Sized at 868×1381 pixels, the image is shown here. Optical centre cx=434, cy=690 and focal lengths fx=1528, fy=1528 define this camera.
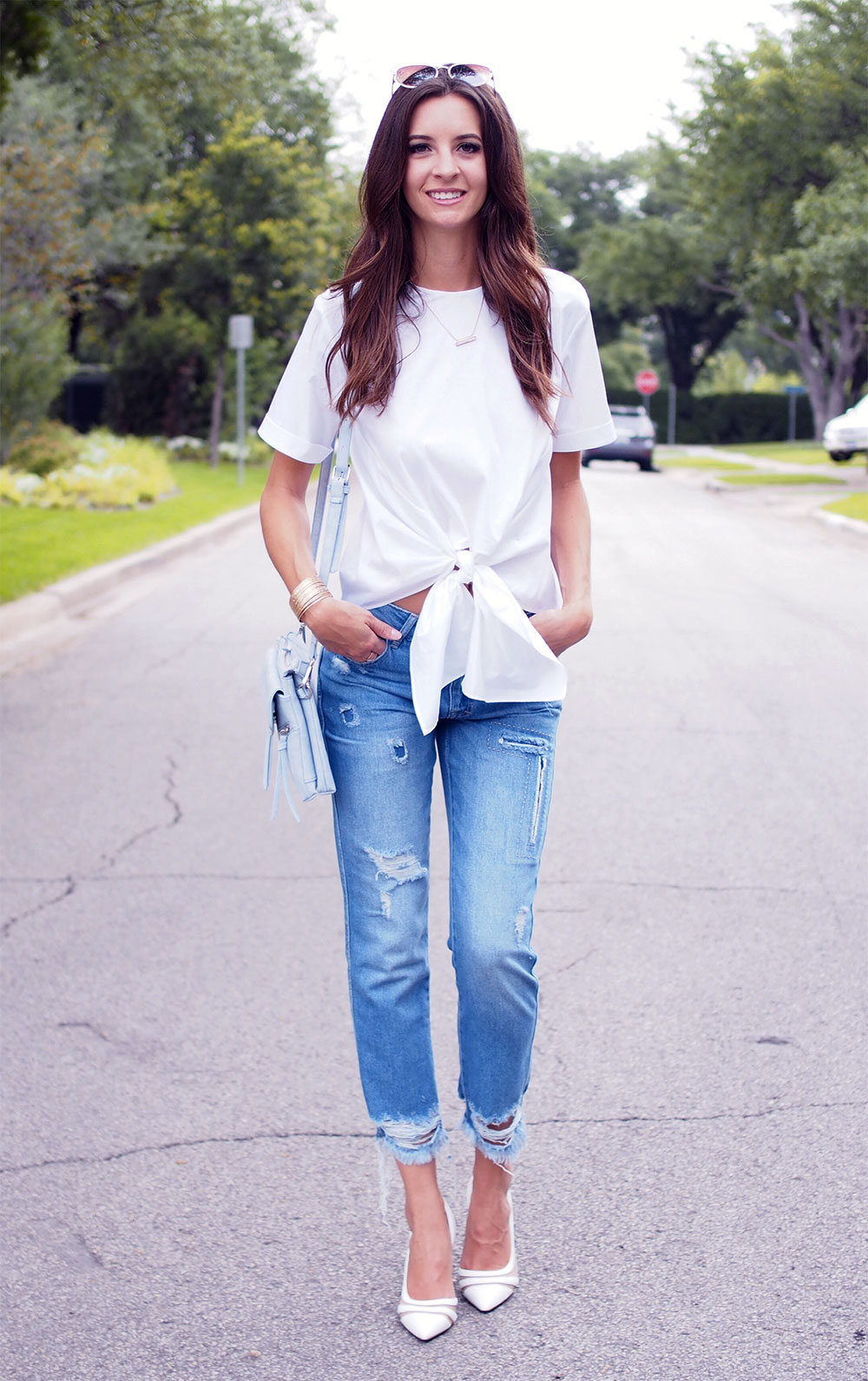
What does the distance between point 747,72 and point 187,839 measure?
31508 millimetres

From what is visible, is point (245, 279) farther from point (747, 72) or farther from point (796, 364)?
point (796, 364)

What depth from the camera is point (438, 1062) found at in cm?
368

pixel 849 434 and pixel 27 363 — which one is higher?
pixel 27 363

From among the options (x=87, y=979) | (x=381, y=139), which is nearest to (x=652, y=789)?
(x=87, y=979)

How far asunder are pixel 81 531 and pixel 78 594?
3762 mm

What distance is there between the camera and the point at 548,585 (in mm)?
2598

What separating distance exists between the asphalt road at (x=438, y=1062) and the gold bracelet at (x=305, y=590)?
1.19 metres

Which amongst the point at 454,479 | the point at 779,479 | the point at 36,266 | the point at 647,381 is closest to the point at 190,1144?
the point at 454,479

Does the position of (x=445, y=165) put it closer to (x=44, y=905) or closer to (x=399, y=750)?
(x=399, y=750)

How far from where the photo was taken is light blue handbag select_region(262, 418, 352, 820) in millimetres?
2521

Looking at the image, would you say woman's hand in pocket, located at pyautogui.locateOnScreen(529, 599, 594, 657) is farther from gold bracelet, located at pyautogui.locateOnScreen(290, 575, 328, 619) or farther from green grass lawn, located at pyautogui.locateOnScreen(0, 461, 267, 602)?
green grass lawn, located at pyautogui.locateOnScreen(0, 461, 267, 602)

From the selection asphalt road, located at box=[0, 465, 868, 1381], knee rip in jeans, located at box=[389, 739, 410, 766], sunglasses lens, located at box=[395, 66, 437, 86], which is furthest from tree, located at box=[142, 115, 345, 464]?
knee rip in jeans, located at box=[389, 739, 410, 766]

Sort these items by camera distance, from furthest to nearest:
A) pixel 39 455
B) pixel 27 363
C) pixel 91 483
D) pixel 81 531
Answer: pixel 39 455
pixel 27 363
pixel 91 483
pixel 81 531

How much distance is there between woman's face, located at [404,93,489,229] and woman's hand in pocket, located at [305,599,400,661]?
0.66 meters
